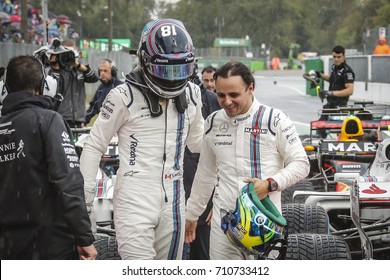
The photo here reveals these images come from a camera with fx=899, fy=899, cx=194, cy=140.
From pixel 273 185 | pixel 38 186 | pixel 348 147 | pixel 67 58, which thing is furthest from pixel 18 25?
pixel 38 186

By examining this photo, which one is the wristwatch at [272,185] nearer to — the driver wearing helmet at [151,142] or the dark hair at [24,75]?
the driver wearing helmet at [151,142]

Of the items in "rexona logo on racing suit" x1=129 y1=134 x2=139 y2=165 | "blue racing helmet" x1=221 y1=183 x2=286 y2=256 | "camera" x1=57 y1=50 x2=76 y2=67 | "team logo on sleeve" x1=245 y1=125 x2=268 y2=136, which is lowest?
"blue racing helmet" x1=221 y1=183 x2=286 y2=256

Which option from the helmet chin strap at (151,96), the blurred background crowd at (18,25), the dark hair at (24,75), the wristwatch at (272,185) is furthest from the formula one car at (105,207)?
the blurred background crowd at (18,25)

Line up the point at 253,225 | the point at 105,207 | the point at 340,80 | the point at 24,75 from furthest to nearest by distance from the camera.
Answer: the point at 340,80, the point at 105,207, the point at 253,225, the point at 24,75

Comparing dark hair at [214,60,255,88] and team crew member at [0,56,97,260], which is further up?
dark hair at [214,60,255,88]

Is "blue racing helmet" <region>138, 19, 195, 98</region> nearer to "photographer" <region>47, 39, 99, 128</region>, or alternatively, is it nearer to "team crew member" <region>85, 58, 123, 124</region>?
"photographer" <region>47, 39, 99, 128</region>

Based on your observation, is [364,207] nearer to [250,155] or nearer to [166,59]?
[250,155]

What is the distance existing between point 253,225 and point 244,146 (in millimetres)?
542

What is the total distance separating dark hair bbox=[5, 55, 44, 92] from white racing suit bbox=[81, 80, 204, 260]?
698mm

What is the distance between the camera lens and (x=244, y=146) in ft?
17.3

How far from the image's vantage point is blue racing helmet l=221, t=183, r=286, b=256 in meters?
4.93

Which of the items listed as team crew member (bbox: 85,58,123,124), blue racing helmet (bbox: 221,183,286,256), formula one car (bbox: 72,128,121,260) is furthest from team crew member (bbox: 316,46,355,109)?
blue racing helmet (bbox: 221,183,286,256)

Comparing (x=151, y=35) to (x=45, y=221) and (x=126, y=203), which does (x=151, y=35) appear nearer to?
(x=126, y=203)

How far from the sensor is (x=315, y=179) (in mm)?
10320
